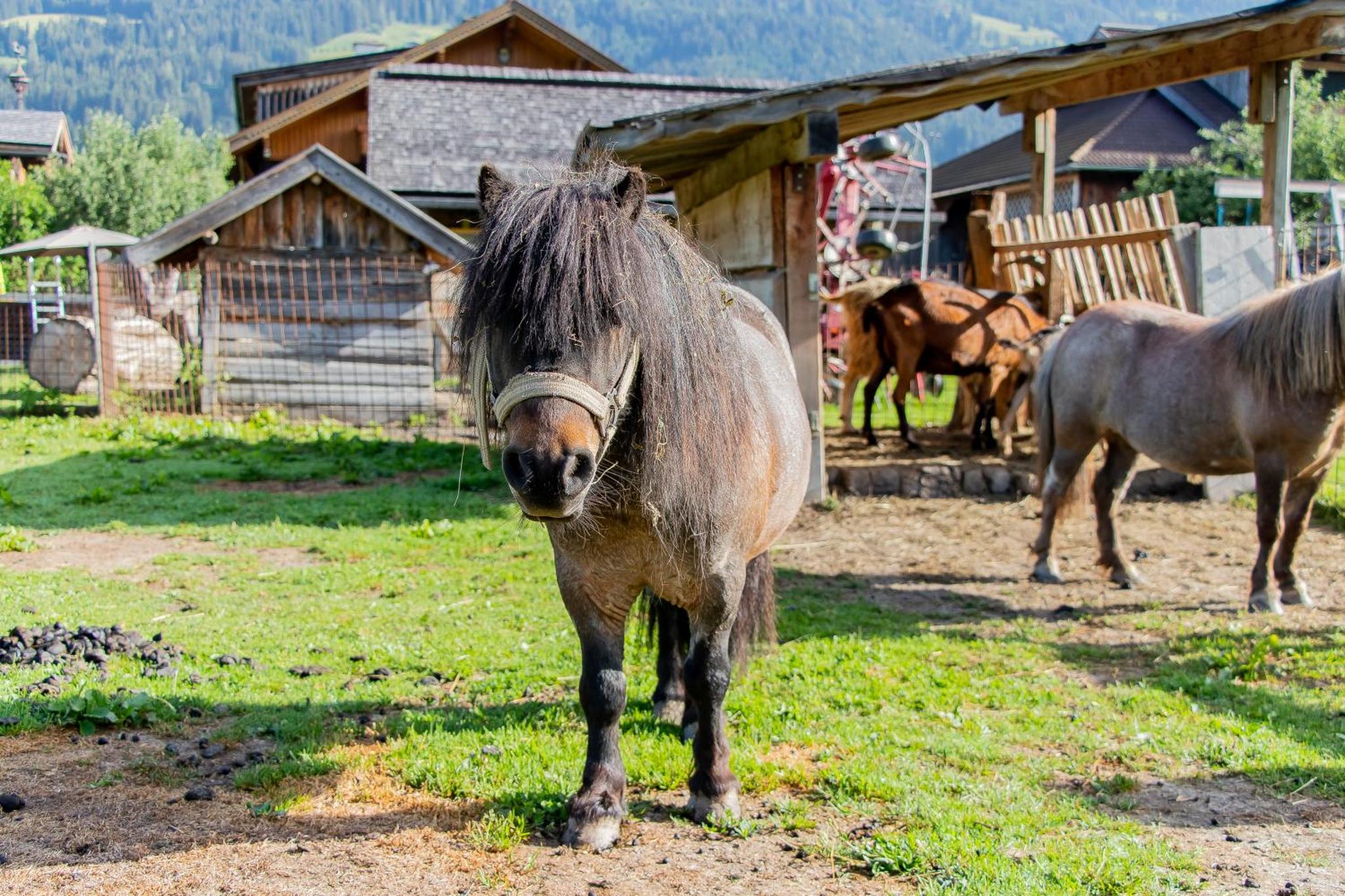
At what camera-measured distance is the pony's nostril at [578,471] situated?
269 centimetres

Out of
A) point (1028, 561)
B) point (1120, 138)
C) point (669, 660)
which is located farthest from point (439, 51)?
point (669, 660)

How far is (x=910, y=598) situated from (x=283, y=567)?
4056 millimetres

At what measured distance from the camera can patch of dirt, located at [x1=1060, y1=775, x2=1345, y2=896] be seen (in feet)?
10.2

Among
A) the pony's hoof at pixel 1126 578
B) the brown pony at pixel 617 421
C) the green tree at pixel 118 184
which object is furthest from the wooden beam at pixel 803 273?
the green tree at pixel 118 184

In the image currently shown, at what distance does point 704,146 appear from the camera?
9.22 m

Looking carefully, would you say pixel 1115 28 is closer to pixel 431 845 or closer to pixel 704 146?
pixel 704 146

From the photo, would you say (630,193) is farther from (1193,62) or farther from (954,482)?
(1193,62)

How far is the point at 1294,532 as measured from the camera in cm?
616

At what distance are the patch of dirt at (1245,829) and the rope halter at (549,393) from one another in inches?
84.8

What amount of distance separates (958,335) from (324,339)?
813 cm

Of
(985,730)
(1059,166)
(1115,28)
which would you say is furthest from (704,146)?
(1115,28)

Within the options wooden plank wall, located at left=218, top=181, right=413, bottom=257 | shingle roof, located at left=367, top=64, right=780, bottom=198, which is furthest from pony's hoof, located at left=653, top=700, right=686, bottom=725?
shingle roof, located at left=367, top=64, right=780, bottom=198

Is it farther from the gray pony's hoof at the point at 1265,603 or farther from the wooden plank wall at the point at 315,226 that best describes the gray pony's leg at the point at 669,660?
the wooden plank wall at the point at 315,226

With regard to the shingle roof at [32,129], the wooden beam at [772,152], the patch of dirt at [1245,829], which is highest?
the shingle roof at [32,129]
